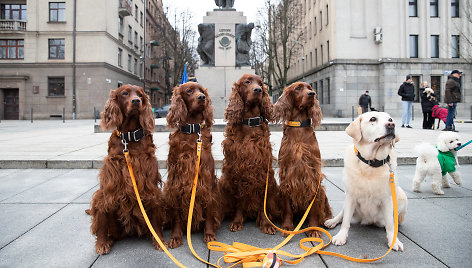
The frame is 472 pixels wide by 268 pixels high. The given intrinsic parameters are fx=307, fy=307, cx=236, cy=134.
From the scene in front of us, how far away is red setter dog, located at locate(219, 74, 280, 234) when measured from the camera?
3029 millimetres

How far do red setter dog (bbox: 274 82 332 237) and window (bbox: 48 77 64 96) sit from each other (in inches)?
1242

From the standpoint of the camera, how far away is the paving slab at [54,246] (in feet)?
7.86

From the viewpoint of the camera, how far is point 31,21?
28969mm

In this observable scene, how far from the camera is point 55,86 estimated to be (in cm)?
2931

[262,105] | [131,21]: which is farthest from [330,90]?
[262,105]

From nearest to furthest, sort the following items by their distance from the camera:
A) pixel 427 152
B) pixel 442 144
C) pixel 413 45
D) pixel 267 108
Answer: pixel 267 108
pixel 427 152
pixel 442 144
pixel 413 45

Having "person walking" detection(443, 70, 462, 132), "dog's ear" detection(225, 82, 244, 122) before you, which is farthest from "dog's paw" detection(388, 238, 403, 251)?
"person walking" detection(443, 70, 462, 132)

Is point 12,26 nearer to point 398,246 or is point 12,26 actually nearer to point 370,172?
point 370,172

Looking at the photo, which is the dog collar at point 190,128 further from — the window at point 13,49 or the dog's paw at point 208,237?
the window at point 13,49

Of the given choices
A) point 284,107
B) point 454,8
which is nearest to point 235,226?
point 284,107

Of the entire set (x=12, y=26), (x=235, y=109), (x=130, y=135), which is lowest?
(x=130, y=135)

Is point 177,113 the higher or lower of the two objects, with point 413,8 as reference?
lower

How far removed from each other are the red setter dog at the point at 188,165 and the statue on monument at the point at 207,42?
479 inches

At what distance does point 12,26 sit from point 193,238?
116 feet
